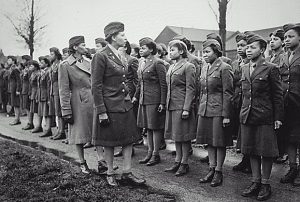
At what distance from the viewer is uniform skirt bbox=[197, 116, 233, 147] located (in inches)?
231

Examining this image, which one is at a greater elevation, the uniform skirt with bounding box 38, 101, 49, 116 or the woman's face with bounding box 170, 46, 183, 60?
the woman's face with bounding box 170, 46, 183, 60

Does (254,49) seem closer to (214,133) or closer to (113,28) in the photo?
(214,133)

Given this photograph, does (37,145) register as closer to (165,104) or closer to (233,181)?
(165,104)

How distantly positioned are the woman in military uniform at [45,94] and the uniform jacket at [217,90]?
637 centimetres

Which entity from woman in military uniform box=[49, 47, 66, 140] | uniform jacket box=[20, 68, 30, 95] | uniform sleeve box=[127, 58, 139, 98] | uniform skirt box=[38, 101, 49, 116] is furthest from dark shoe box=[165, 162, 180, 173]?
uniform jacket box=[20, 68, 30, 95]

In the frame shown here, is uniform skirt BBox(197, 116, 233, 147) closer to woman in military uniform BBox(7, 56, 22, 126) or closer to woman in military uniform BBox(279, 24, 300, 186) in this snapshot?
woman in military uniform BBox(279, 24, 300, 186)

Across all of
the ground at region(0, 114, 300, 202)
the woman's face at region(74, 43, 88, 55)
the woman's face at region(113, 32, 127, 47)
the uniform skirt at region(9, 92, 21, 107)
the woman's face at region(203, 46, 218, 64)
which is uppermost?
the woman's face at region(113, 32, 127, 47)

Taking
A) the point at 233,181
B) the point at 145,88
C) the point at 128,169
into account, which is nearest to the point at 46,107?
the point at 145,88

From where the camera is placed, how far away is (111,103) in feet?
18.6

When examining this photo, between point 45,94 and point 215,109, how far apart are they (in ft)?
22.5

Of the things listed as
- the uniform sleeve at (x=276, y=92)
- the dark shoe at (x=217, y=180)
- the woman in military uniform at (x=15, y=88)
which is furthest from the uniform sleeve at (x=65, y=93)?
the woman in military uniform at (x=15, y=88)

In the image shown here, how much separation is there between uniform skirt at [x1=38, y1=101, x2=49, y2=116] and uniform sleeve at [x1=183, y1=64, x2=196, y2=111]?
6021mm

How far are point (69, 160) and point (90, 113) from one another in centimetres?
172

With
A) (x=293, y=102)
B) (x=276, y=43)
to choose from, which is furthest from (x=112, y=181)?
(x=276, y=43)
